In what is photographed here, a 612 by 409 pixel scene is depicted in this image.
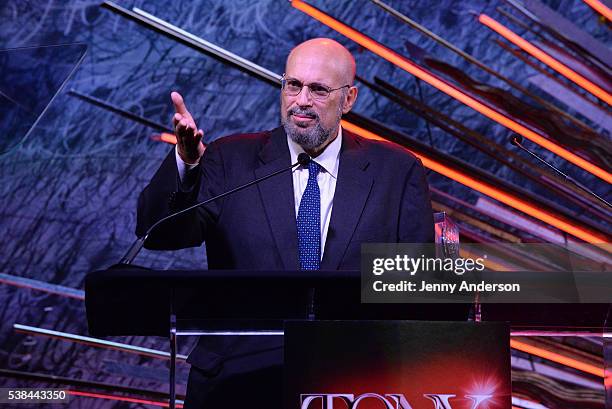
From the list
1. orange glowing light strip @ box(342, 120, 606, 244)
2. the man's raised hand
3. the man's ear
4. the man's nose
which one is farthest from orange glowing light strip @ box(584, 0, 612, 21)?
the man's raised hand

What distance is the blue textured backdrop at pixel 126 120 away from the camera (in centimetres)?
377

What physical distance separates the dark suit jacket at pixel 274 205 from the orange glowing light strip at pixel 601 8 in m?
2.07

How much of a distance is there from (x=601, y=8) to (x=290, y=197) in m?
2.50

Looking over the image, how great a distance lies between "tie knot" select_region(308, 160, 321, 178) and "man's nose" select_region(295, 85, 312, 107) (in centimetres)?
16

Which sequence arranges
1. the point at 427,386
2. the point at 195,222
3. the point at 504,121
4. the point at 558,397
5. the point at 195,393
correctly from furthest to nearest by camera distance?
the point at 504,121 < the point at 558,397 < the point at 195,222 < the point at 195,393 < the point at 427,386

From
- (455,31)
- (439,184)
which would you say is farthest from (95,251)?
(455,31)

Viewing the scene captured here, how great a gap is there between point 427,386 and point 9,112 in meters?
2.87

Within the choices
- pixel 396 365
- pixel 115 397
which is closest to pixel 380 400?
pixel 396 365

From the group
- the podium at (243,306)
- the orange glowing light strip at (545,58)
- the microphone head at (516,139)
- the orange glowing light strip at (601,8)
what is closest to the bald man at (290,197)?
the podium at (243,306)

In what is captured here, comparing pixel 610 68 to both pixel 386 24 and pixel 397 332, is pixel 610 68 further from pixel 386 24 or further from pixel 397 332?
pixel 397 332

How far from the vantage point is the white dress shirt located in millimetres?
2088

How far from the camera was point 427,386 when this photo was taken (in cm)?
145

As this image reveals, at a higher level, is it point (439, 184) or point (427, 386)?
point (439, 184)

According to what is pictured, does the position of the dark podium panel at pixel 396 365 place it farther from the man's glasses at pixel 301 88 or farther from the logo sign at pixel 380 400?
the man's glasses at pixel 301 88
